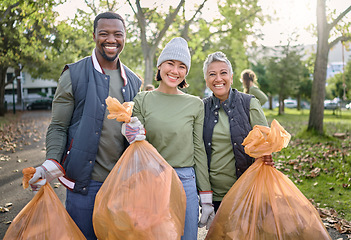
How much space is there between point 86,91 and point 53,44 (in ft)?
54.5

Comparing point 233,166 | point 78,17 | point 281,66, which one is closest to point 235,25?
point 78,17

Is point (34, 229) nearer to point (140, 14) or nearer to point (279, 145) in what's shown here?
point (279, 145)

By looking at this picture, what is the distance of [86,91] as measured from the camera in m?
2.20

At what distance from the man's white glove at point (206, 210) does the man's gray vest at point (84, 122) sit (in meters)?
0.84

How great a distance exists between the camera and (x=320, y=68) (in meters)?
10.2

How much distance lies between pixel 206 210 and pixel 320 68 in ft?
30.8

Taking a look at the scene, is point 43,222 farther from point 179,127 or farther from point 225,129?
point 225,129

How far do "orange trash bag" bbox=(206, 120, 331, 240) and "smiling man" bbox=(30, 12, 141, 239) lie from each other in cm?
90

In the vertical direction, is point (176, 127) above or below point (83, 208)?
above

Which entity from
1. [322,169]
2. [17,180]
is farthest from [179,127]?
[322,169]

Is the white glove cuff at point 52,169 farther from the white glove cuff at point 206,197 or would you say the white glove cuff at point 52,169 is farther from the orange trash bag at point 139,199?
the white glove cuff at point 206,197

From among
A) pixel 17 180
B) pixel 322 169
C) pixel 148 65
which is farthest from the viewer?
pixel 148 65

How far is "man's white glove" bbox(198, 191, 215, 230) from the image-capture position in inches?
89.8

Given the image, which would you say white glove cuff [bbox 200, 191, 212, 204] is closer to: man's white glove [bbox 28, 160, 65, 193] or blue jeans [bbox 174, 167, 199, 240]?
blue jeans [bbox 174, 167, 199, 240]
